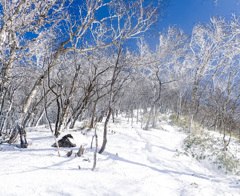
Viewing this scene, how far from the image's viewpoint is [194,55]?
13.4 m

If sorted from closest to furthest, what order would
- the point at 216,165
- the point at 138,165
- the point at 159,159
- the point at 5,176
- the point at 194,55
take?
the point at 5,176, the point at 138,165, the point at 159,159, the point at 216,165, the point at 194,55

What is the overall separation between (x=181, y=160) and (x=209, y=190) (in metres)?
2.59

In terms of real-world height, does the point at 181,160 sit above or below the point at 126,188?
below

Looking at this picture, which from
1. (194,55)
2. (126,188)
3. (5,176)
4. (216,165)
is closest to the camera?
(5,176)

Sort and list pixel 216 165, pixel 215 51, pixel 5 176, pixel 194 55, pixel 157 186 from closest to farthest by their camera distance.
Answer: pixel 5 176, pixel 157 186, pixel 216 165, pixel 215 51, pixel 194 55

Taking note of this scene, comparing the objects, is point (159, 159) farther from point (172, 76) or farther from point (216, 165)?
point (172, 76)

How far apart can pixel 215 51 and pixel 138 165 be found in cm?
1230

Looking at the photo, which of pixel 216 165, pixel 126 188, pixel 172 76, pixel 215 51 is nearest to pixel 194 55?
pixel 215 51

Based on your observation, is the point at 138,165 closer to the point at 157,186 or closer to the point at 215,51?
the point at 157,186

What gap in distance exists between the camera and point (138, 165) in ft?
15.3

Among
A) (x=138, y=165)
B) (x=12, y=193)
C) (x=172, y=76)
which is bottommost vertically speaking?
(x=138, y=165)

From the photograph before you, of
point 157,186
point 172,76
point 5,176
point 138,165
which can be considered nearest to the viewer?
point 5,176

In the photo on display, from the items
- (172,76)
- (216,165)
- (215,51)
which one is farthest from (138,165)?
(172,76)

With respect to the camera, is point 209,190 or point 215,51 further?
point 215,51
